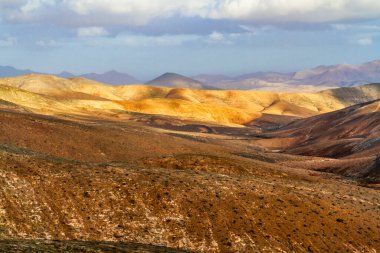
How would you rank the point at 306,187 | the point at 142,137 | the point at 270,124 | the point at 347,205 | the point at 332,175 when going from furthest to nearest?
1. the point at 270,124
2. the point at 142,137
3. the point at 332,175
4. the point at 306,187
5. the point at 347,205

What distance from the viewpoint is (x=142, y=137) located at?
70688 mm

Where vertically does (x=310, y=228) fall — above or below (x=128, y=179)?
below

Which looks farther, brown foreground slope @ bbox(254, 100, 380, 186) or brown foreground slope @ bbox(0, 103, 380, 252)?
brown foreground slope @ bbox(254, 100, 380, 186)

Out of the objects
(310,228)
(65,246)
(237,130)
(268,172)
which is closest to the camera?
(65,246)

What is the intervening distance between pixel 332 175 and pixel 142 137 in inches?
1034

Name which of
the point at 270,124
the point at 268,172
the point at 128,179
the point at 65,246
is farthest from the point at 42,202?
the point at 270,124

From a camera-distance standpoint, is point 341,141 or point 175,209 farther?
point 341,141

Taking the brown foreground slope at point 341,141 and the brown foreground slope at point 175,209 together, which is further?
the brown foreground slope at point 341,141

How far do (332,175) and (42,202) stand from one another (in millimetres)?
41063

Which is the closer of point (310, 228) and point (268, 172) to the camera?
point (310, 228)

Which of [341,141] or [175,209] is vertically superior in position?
[175,209]

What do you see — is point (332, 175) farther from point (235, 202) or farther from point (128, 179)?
point (128, 179)

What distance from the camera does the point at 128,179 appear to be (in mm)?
36656

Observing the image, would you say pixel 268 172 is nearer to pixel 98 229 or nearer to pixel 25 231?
pixel 98 229
